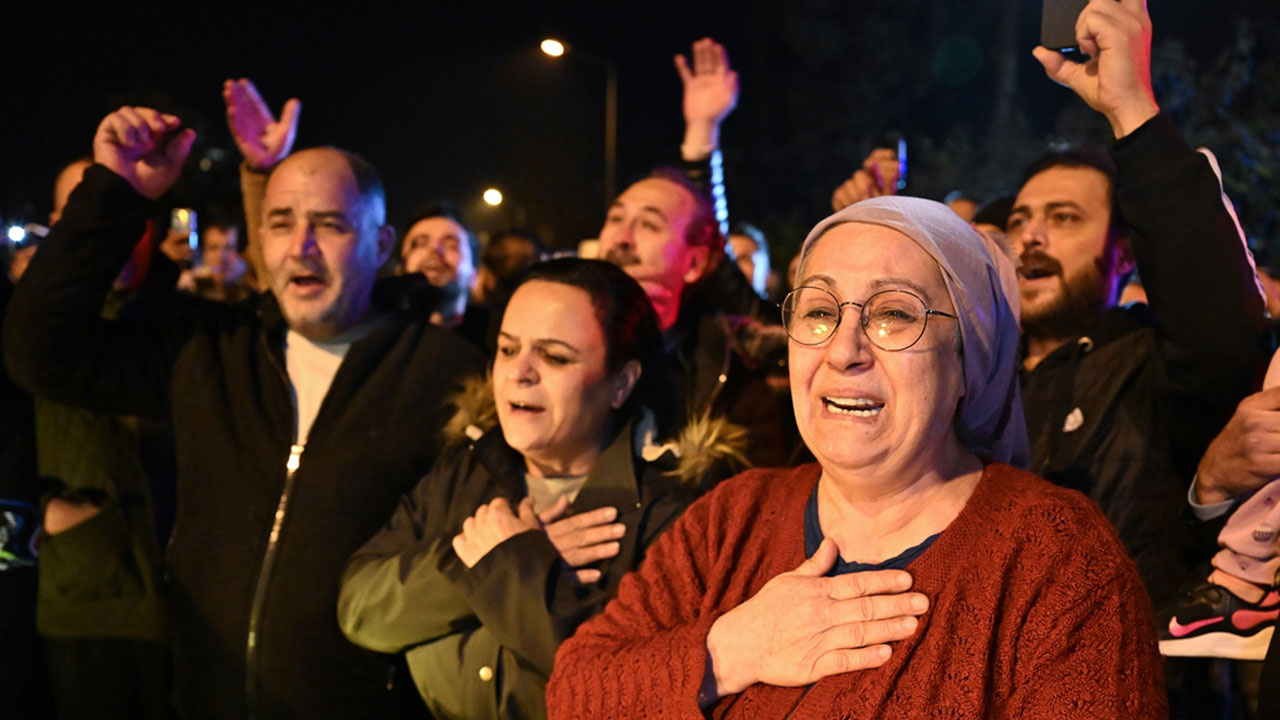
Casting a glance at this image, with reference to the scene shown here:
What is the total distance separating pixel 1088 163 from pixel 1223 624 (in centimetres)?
185

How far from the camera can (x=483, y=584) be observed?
2852 mm

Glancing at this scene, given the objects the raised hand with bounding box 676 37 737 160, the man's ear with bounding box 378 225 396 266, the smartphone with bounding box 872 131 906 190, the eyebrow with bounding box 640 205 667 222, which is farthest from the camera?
the raised hand with bounding box 676 37 737 160

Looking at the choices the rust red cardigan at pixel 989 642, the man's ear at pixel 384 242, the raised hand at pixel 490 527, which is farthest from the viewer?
the man's ear at pixel 384 242

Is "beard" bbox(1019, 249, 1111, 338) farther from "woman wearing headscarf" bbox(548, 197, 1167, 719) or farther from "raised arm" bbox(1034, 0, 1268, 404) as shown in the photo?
"woman wearing headscarf" bbox(548, 197, 1167, 719)

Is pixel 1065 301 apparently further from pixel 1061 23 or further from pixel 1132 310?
pixel 1061 23

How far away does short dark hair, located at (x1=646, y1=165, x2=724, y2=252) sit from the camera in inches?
179

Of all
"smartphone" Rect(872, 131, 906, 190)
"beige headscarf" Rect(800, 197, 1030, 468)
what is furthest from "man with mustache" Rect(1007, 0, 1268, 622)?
"beige headscarf" Rect(800, 197, 1030, 468)

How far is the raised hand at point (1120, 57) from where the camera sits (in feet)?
9.21

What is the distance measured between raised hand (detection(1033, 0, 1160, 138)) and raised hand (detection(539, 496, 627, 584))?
5.55ft

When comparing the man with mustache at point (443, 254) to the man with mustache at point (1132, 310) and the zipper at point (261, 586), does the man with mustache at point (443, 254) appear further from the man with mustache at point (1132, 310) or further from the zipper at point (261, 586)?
the man with mustache at point (1132, 310)

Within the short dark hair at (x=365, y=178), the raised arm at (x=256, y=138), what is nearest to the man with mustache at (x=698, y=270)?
the short dark hair at (x=365, y=178)

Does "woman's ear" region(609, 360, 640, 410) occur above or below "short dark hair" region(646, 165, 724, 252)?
below

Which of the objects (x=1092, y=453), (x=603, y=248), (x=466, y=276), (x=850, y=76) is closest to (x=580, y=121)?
(x=850, y=76)

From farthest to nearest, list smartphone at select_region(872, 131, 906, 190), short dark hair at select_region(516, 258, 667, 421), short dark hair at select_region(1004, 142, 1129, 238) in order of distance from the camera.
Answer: smartphone at select_region(872, 131, 906, 190) → short dark hair at select_region(1004, 142, 1129, 238) → short dark hair at select_region(516, 258, 667, 421)
